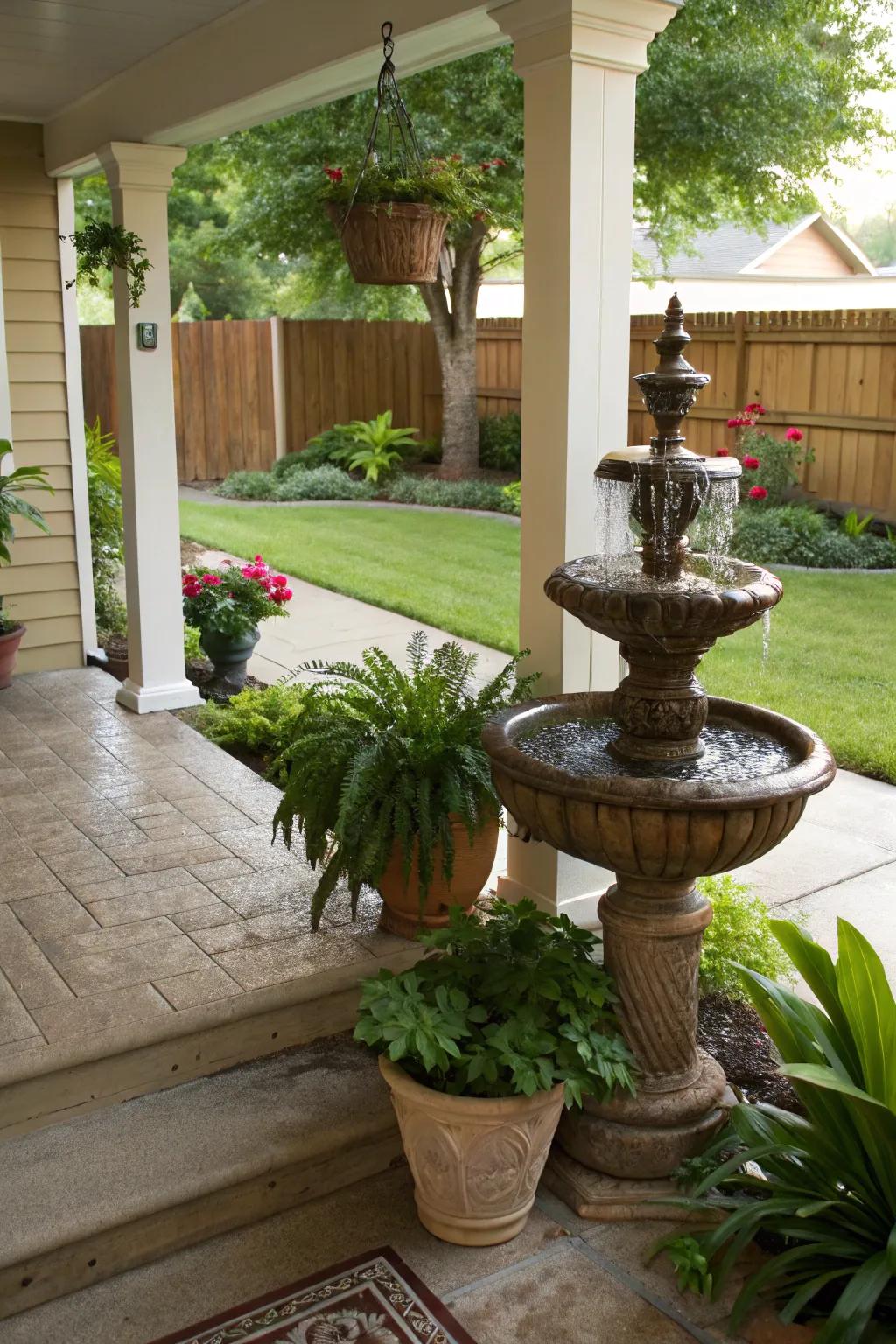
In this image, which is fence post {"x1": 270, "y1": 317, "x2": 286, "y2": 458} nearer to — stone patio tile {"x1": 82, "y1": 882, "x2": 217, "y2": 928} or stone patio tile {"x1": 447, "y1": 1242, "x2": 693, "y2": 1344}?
stone patio tile {"x1": 82, "y1": 882, "x2": 217, "y2": 928}

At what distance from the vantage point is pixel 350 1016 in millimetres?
3332

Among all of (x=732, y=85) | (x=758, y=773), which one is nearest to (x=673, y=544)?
(x=758, y=773)

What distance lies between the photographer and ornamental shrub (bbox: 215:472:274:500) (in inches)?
513

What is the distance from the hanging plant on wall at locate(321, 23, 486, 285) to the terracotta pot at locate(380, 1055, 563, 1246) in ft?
7.60

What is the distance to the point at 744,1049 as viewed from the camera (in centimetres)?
328

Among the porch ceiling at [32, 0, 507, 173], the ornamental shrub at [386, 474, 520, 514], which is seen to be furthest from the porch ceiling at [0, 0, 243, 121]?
the ornamental shrub at [386, 474, 520, 514]

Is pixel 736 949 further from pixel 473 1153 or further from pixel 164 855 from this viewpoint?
pixel 164 855

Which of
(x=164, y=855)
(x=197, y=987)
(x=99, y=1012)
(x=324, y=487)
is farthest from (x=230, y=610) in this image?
(x=324, y=487)

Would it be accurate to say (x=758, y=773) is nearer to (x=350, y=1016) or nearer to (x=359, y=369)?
(x=350, y=1016)

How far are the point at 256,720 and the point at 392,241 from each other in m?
2.25

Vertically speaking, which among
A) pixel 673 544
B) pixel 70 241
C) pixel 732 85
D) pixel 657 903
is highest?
pixel 732 85

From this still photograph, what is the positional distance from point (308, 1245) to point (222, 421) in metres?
12.2

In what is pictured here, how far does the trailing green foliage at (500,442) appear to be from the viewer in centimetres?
1288

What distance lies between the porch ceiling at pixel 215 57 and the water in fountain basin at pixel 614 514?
51.4 inches
